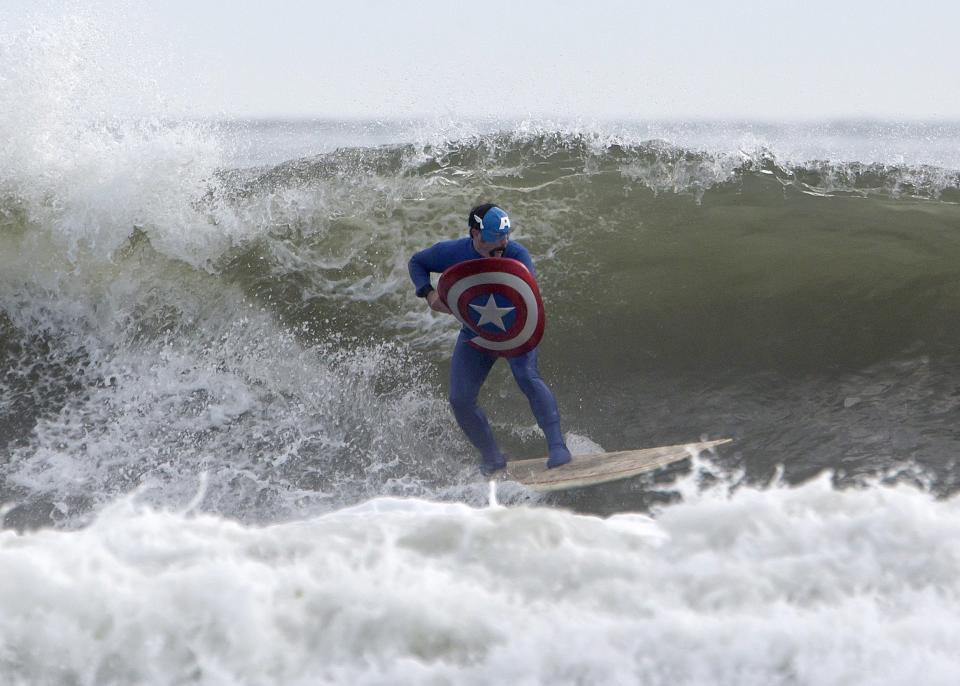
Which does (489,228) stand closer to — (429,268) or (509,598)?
(429,268)

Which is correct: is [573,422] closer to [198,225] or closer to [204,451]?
[204,451]

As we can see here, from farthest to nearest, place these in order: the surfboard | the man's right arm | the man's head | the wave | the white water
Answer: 1. the wave
2. the surfboard
3. the man's right arm
4. the man's head
5. the white water

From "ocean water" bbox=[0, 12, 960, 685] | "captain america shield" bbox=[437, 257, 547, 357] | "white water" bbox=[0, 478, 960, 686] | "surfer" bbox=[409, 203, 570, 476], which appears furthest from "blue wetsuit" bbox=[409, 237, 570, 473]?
"white water" bbox=[0, 478, 960, 686]

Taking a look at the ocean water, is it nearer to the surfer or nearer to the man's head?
the surfer

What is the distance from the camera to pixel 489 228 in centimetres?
377

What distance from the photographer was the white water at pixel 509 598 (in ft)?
6.37

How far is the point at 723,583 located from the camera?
83.0 inches

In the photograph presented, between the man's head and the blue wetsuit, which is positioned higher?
the man's head

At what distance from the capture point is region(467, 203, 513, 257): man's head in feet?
12.4

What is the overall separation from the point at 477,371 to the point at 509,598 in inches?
88.7

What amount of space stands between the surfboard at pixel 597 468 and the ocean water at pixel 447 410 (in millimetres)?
110

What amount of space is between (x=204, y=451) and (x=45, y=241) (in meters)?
2.46

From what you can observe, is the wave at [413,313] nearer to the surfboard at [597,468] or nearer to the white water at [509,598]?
the surfboard at [597,468]

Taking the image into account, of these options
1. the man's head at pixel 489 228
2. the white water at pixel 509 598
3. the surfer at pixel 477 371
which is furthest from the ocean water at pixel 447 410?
the man's head at pixel 489 228
